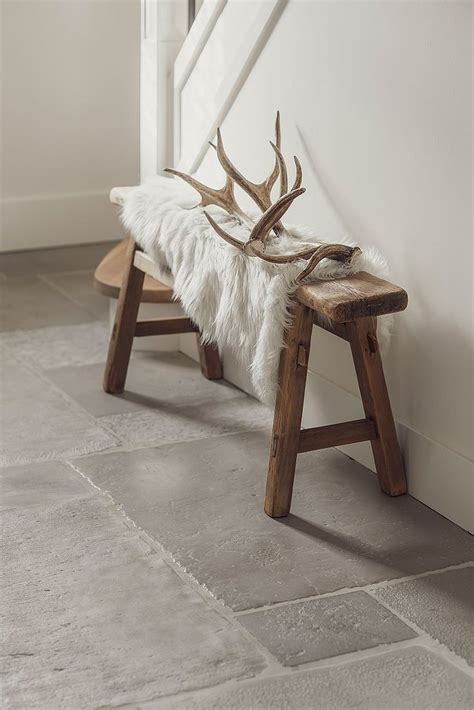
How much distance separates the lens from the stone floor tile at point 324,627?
231 centimetres

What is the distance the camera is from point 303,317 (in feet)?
9.21

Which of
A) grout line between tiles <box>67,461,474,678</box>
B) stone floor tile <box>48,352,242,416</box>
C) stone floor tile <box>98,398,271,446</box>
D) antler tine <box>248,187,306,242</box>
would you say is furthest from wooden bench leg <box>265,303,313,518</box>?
stone floor tile <box>48,352,242,416</box>

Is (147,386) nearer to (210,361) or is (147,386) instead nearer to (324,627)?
(210,361)

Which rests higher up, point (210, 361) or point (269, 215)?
point (269, 215)

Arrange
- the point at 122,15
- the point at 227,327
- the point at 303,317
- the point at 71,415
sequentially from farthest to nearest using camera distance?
the point at 122,15 → the point at 71,415 → the point at 227,327 → the point at 303,317

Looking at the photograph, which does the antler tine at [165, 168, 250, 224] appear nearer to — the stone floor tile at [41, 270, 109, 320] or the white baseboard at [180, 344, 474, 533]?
the white baseboard at [180, 344, 474, 533]

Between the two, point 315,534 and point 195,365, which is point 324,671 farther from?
point 195,365

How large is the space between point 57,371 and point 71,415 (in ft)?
1.55

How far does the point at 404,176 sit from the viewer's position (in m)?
2.86

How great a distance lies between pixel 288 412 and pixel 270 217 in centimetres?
53

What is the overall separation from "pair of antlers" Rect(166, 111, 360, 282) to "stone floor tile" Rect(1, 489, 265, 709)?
836mm

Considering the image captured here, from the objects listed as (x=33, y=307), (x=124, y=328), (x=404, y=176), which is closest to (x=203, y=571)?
(x=404, y=176)

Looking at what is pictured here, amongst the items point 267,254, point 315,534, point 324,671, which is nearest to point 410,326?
point 267,254

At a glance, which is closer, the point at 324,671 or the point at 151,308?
the point at 324,671
